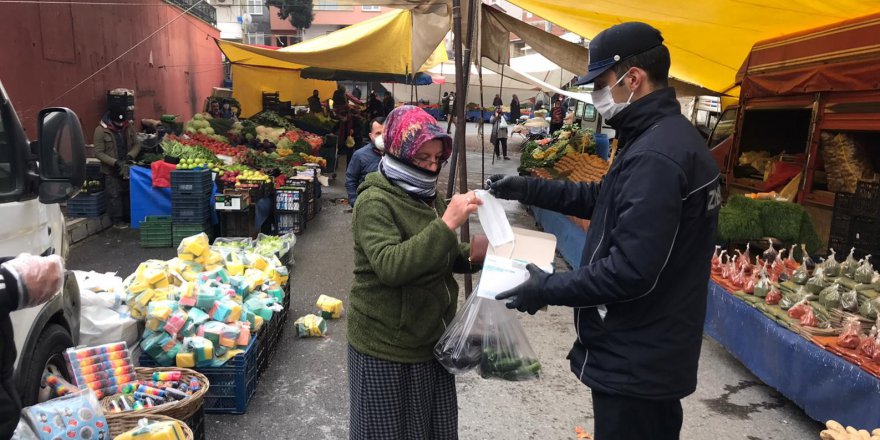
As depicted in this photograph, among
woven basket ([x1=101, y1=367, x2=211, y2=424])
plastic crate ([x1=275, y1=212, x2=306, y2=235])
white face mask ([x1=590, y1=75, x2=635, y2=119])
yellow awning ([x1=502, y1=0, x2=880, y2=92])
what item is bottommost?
plastic crate ([x1=275, y1=212, x2=306, y2=235])

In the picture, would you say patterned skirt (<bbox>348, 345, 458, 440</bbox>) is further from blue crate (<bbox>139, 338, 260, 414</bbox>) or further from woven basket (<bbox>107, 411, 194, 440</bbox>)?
blue crate (<bbox>139, 338, 260, 414</bbox>)

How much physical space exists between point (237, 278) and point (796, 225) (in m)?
5.58

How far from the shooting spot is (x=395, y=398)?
237 cm

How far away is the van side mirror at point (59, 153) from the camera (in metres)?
2.61

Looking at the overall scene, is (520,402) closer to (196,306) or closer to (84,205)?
(196,306)

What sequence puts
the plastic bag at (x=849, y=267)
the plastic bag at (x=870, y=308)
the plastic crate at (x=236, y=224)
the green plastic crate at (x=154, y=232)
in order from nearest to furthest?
the plastic bag at (x=870, y=308)
the plastic bag at (x=849, y=267)
the green plastic crate at (x=154, y=232)
the plastic crate at (x=236, y=224)

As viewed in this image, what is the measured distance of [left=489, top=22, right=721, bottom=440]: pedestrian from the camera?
175 cm

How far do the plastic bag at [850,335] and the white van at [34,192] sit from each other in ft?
14.9

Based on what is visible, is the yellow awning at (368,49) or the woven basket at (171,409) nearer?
the woven basket at (171,409)

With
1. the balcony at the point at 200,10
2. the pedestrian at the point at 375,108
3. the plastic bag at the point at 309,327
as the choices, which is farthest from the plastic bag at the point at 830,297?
the balcony at the point at 200,10

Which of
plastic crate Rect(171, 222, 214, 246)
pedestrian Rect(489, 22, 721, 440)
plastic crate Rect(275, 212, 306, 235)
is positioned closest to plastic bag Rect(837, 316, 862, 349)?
pedestrian Rect(489, 22, 721, 440)

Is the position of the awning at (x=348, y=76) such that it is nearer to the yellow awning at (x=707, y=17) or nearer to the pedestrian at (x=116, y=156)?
the pedestrian at (x=116, y=156)

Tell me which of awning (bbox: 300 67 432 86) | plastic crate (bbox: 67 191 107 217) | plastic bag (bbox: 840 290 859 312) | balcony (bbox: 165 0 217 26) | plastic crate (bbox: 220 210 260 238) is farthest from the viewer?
balcony (bbox: 165 0 217 26)

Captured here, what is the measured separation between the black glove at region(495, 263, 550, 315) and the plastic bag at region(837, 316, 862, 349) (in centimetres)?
286
